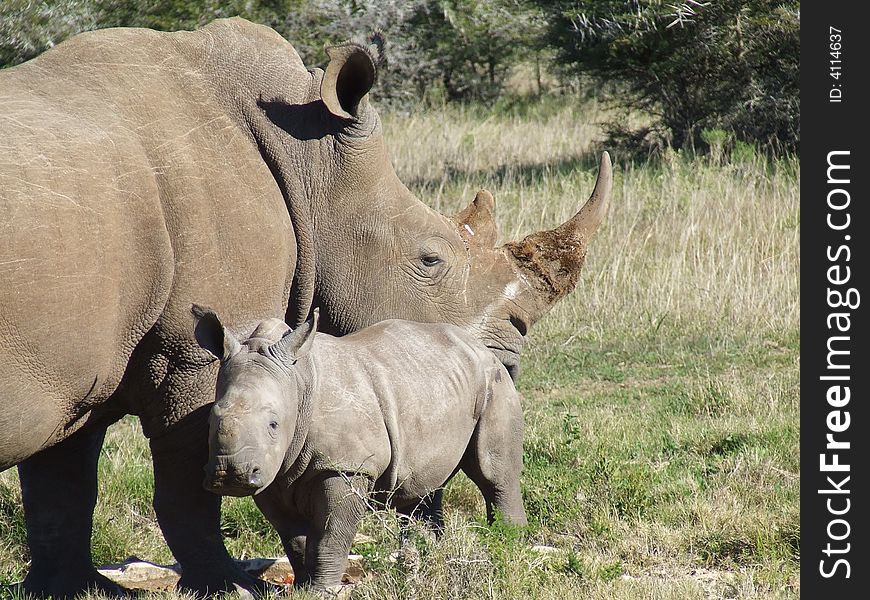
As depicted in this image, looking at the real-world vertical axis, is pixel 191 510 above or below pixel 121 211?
below

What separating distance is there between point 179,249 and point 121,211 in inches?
9.7

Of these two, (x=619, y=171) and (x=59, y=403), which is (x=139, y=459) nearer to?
(x=59, y=403)

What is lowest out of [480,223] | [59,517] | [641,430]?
[641,430]

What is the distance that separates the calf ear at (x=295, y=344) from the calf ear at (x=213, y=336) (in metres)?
0.13

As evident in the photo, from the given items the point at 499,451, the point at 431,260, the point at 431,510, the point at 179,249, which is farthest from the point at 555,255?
the point at 179,249

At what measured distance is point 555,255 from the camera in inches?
213

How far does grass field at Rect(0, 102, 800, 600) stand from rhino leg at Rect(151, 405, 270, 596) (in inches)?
20.9

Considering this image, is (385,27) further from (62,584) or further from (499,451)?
(62,584)

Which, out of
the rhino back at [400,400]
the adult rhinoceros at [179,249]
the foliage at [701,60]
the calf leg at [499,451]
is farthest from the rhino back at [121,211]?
the foliage at [701,60]

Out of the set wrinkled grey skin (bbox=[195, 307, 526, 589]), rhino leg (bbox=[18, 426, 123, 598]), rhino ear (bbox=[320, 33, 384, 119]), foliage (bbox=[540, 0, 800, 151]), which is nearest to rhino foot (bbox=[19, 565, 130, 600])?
rhino leg (bbox=[18, 426, 123, 598])

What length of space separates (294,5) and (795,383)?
9.20 metres

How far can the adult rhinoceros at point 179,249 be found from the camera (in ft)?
12.8

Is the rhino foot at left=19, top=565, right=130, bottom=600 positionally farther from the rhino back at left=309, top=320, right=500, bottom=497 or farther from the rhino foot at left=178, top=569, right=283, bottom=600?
the rhino back at left=309, top=320, right=500, bottom=497
